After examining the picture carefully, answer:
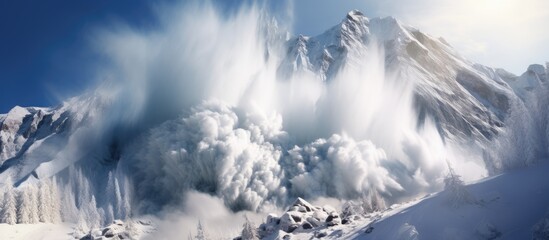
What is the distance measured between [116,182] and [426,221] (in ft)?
542

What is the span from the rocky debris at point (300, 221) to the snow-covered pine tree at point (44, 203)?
10243 cm

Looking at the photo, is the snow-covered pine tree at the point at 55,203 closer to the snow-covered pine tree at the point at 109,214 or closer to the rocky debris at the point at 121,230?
the snow-covered pine tree at the point at 109,214

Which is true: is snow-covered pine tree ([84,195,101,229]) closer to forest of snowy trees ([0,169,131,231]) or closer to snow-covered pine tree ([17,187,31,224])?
forest of snowy trees ([0,169,131,231])

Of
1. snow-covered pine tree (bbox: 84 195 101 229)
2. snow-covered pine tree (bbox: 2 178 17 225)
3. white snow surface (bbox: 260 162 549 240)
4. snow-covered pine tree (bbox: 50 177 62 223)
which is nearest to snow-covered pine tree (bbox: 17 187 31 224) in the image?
snow-covered pine tree (bbox: 2 178 17 225)

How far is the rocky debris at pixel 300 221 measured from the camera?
263 ft

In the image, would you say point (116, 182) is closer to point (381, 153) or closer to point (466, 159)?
point (381, 153)

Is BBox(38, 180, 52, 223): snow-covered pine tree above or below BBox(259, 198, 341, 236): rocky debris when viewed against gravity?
above

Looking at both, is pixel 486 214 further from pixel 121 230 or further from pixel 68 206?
pixel 68 206

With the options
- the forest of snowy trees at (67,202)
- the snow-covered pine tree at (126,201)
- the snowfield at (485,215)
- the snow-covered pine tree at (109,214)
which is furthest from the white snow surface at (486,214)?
the snow-covered pine tree at (109,214)

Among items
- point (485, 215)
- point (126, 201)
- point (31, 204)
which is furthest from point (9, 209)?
point (485, 215)

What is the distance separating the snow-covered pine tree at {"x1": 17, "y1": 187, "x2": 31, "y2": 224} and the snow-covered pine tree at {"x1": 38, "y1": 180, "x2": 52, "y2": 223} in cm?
598

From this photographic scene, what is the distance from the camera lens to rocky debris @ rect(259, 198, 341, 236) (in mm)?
80250

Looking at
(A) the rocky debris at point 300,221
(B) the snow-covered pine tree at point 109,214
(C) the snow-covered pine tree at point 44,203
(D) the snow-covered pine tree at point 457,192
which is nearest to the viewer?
(D) the snow-covered pine tree at point 457,192

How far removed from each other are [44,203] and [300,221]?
117 metres
